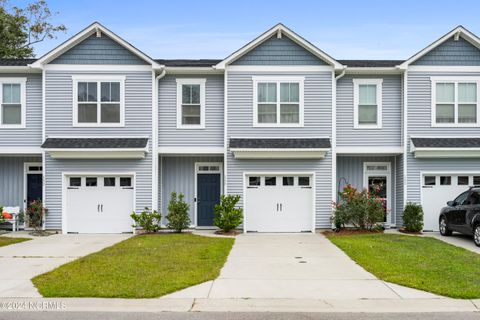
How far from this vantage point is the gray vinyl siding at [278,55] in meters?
21.4

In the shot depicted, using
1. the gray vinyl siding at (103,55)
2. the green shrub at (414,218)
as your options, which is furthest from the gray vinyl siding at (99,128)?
the green shrub at (414,218)

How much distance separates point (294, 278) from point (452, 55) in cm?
1373

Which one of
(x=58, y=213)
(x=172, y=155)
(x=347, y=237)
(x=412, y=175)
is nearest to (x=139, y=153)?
(x=172, y=155)

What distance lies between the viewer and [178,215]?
67.9 ft

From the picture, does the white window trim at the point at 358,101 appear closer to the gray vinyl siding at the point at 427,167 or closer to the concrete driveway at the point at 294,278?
the gray vinyl siding at the point at 427,167

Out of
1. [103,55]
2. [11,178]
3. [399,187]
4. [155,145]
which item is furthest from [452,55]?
[11,178]

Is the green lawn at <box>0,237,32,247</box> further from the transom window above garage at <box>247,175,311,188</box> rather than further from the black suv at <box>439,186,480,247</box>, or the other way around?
the black suv at <box>439,186,480,247</box>

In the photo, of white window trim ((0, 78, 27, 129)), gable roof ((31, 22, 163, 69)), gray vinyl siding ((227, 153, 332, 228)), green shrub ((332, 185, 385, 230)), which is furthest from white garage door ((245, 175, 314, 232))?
white window trim ((0, 78, 27, 129))

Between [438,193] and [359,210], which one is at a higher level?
[438,193]

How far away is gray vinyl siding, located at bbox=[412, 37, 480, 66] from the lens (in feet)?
70.5

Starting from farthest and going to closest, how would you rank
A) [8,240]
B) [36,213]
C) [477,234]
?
[36,213] < [8,240] < [477,234]

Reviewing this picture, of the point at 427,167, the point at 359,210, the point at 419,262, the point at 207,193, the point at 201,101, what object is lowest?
the point at 419,262

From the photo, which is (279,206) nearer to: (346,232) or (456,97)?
(346,232)

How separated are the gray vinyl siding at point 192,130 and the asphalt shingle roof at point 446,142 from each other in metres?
→ 7.45
